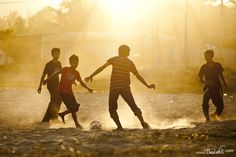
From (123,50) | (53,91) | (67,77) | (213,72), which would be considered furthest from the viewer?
(53,91)

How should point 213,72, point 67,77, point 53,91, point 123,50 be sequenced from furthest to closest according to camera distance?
point 53,91 → point 213,72 → point 67,77 → point 123,50

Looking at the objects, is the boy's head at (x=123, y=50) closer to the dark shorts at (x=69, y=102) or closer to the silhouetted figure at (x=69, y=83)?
the silhouetted figure at (x=69, y=83)

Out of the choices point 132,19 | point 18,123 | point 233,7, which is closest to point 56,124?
point 18,123

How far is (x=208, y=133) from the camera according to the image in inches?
302

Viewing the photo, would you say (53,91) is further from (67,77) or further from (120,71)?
(120,71)

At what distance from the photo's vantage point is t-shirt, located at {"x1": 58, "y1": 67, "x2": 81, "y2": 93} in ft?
34.1

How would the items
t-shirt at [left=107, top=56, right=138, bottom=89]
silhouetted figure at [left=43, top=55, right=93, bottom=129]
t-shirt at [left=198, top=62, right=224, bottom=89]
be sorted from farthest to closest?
t-shirt at [left=198, top=62, right=224, bottom=89], silhouetted figure at [left=43, top=55, right=93, bottom=129], t-shirt at [left=107, top=56, right=138, bottom=89]

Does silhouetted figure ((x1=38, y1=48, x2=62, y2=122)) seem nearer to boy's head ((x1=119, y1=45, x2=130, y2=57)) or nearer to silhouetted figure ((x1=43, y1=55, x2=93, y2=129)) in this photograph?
silhouetted figure ((x1=43, y1=55, x2=93, y2=129))

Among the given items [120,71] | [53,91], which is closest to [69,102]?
[53,91]

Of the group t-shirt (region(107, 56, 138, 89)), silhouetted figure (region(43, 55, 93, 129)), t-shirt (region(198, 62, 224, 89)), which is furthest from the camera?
t-shirt (region(198, 62, 224, 89))

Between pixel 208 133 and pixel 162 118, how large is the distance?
219 inches

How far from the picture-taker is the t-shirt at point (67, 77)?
34.1ft

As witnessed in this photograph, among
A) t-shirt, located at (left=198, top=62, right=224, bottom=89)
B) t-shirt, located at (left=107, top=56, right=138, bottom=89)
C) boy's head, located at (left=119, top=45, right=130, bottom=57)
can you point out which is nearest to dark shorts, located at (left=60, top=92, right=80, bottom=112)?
t-shirt, located at (left=107, top=56, right=138, bottom=89)

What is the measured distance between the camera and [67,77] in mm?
10398
